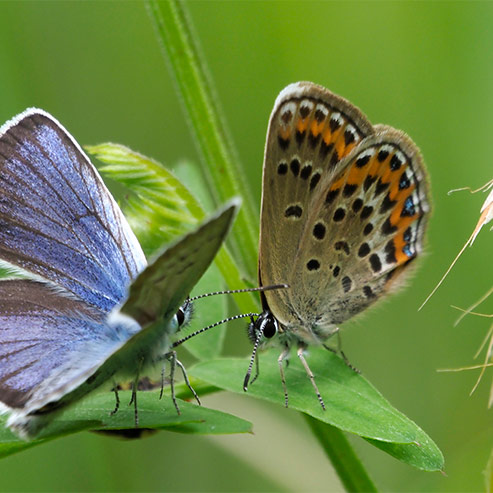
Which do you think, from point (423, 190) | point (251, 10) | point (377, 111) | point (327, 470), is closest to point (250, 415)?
point (327, 470)

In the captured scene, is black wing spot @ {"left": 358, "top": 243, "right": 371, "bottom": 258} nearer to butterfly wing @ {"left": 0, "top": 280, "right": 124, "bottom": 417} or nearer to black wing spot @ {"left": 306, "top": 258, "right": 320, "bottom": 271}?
black wing spot @ {"left": 306, "top": 258, "right": 320, "bottom": 271}

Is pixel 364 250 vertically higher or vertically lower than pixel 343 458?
higher

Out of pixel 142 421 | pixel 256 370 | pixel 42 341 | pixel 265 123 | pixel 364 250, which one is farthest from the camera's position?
pixel 265 123

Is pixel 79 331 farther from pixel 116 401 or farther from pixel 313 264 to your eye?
pixel 313 264

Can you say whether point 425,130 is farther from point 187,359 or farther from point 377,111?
point 187,359

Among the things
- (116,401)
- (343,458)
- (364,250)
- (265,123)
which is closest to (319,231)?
(364,250)

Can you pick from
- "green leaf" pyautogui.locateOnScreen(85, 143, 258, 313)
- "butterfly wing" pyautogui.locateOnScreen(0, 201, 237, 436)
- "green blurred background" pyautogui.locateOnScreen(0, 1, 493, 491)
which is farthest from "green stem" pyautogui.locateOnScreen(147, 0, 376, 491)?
"green blurred background" pyautogui.locateOnScreen(0, 1, 493, 491)

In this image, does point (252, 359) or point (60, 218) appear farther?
point (252, 359)
